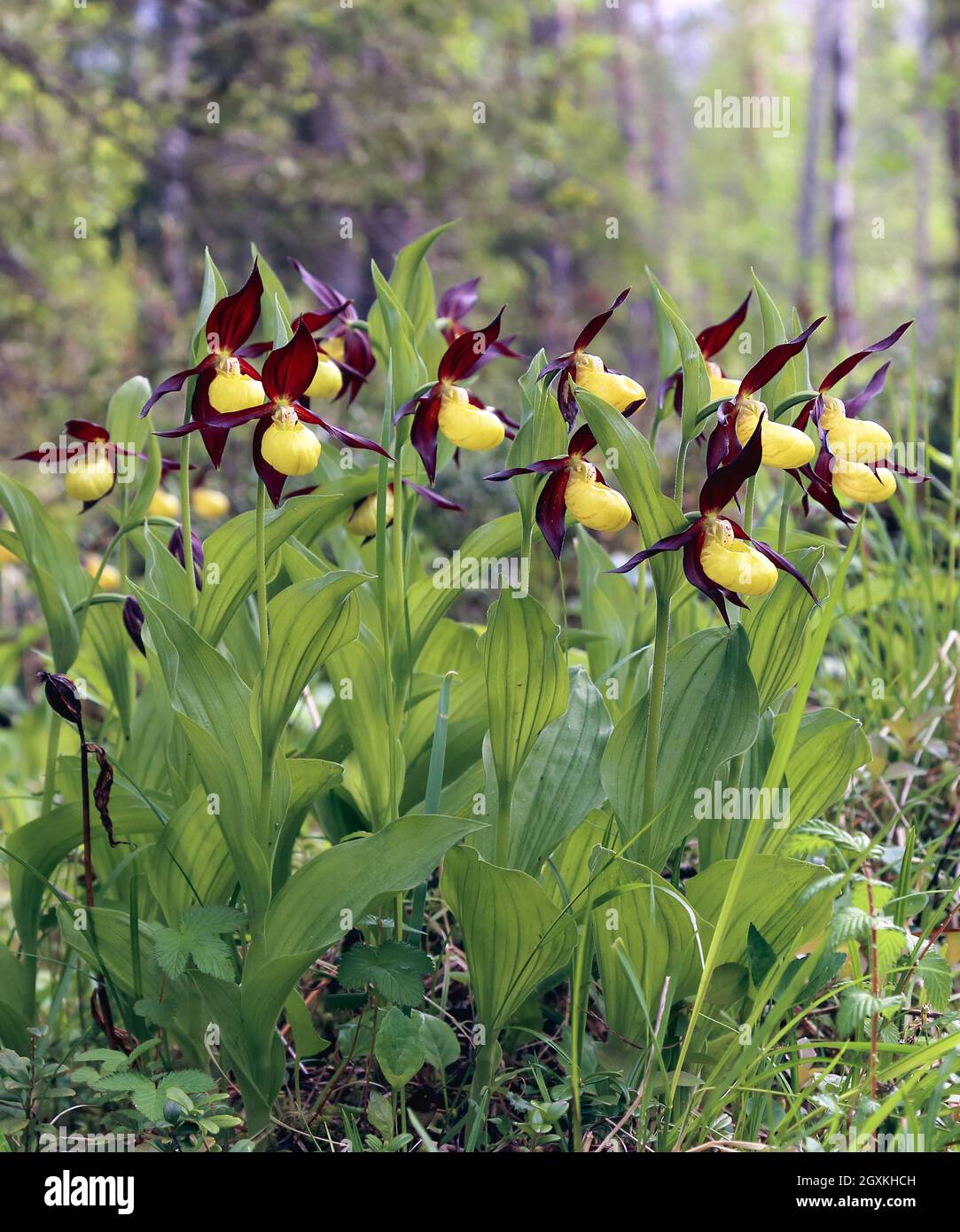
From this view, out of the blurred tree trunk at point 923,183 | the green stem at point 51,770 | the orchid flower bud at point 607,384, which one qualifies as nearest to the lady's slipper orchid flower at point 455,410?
the orchid flower bud at point 607,384

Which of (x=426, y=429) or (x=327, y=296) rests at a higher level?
(x=327, y=296)

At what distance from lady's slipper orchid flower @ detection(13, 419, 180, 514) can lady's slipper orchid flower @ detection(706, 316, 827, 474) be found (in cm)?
67

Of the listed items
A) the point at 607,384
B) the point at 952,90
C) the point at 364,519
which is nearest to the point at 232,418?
the point at 364,519

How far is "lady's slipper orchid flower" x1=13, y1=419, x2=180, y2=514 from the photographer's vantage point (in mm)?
1212

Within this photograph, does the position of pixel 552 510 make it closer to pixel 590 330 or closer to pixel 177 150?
pixel 590 330

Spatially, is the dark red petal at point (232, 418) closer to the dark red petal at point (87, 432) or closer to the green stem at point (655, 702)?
the dark red petal at point (87, 432)

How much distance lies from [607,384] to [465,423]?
16 centimetres

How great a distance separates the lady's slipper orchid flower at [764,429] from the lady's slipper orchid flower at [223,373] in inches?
18.3

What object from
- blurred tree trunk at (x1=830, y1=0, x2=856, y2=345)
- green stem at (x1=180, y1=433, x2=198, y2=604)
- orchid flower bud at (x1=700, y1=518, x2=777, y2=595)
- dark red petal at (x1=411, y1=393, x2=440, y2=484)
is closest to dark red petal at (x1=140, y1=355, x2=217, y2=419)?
green stem at (x1=180, y1=433, x2=198, y2=604)

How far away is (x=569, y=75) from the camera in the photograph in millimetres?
6277

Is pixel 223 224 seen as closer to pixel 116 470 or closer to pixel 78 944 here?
pixel 116 470

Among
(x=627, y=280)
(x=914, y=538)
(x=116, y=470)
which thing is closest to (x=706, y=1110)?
(x=116, y=470)

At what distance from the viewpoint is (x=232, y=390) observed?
102cm

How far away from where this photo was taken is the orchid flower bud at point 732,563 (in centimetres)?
91
